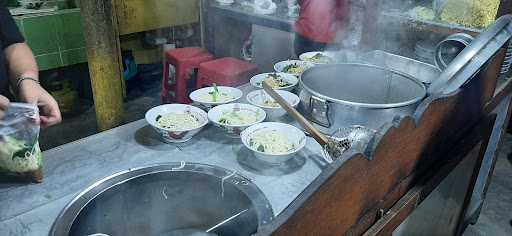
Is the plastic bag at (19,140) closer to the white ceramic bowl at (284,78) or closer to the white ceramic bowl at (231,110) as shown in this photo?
the white ceramic bowl at (231,110)

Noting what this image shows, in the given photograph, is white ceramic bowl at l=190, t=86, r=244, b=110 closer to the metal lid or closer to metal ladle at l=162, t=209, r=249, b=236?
metal ladle at l=162, t=209, r=249, b=236

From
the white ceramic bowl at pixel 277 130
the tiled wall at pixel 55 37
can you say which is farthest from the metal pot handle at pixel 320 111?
the tiled wall at pixel 55 37

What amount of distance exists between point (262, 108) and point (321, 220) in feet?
3.40

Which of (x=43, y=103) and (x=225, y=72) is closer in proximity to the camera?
(x=43, y=103)

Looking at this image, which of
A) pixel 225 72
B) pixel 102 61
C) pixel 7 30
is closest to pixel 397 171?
pixel 7 30

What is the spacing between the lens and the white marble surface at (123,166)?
53.5 inches

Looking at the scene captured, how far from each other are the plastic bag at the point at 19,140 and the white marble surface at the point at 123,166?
0.09 m

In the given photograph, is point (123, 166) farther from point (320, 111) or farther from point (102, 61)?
point (102, 61)

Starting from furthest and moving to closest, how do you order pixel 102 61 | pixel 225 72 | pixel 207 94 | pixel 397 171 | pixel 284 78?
1. pixel 225 72
2. pixel 102 61
3. pixel 284 78
4. pixel 207 94
5. pixel 397 171

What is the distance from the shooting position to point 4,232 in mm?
1257

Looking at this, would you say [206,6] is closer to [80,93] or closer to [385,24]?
[80,93]

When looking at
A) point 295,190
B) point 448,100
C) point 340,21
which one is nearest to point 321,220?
point 295,190

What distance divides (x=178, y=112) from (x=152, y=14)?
14.5 feet

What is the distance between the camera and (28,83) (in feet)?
5.61
